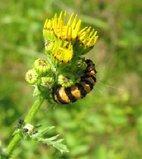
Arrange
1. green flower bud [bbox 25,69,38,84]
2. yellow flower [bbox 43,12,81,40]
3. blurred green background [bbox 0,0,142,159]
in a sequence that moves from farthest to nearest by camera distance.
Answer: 1. blurred green background [bbox 0,0,142,159]
2. green flower bud [bbox 25,69,38,84]
3. yellow flower [bbox 43,12,81,40]

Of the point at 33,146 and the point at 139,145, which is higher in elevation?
the point at 139,145

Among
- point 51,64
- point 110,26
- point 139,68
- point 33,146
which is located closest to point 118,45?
point 110,26

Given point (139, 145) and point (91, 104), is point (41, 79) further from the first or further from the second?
point (139, 145)

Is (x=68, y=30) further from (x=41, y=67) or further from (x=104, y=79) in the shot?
(x=104, y=79)

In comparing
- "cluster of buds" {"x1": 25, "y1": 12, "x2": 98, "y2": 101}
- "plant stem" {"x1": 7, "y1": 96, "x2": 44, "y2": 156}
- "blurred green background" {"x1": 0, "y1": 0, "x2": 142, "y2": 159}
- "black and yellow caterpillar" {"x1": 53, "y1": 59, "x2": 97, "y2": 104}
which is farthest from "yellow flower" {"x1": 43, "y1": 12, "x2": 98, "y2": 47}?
"blurred green background" {"x1": 0, "y1": 0, "x2": 142, "y2": 159}

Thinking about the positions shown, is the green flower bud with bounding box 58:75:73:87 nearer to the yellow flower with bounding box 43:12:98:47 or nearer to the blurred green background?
the yellow flower with bounding box 43:12:98:47

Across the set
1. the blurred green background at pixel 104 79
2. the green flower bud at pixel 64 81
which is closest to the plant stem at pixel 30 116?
the green flower bud at pixel 64 81

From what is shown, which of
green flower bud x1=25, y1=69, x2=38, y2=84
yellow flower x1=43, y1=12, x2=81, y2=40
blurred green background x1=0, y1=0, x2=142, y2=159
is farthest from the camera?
blurred green background x1=0, y1=0, x2=142, y2=159
